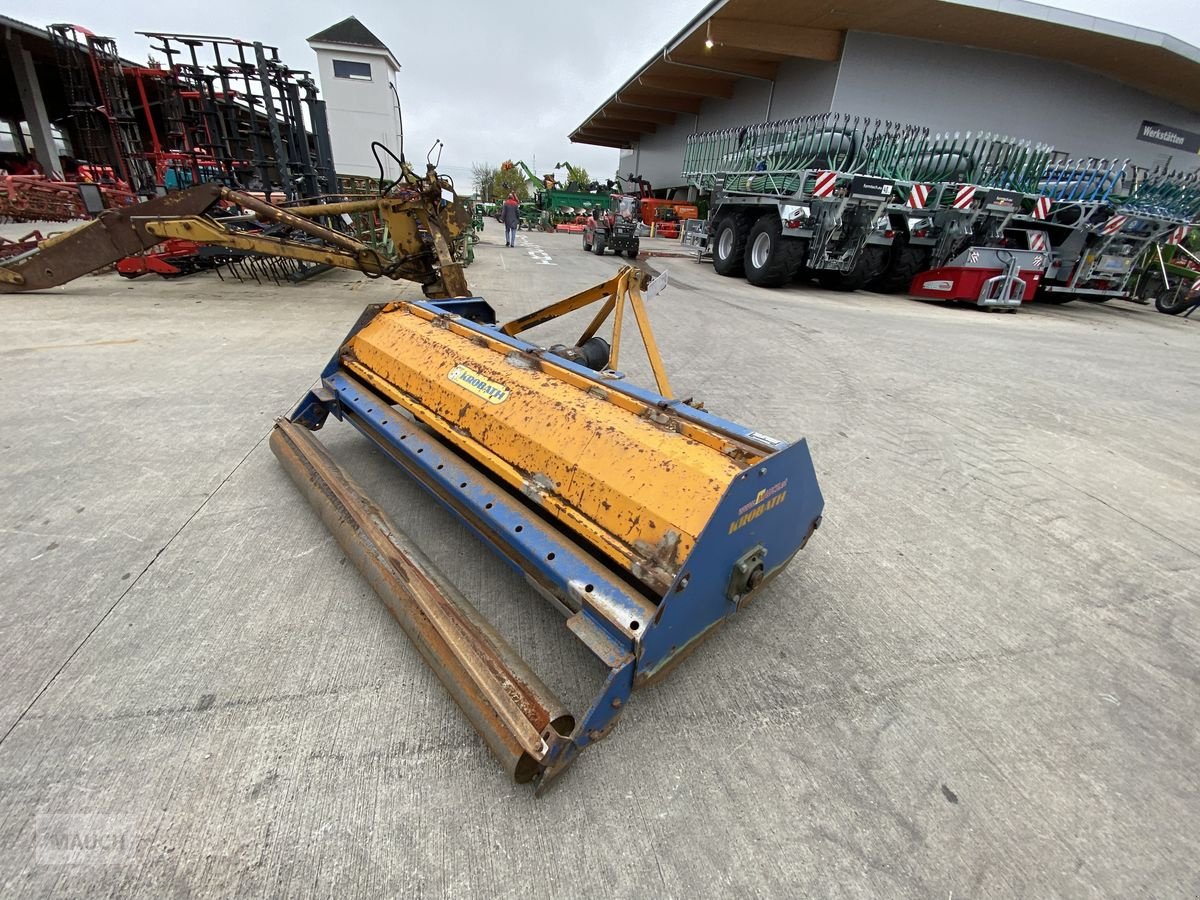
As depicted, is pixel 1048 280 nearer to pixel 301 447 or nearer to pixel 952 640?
pixel 952 640

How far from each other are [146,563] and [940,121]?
2128 cm

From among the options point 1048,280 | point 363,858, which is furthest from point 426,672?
point 1048,280

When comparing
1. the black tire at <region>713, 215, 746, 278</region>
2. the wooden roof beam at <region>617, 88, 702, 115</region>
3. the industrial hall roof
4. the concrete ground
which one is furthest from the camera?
the wooden roof beam at <region>617, 88, 702, 115</region>

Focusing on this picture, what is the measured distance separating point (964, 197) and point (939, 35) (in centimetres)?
909

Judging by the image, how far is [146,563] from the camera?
80.9 inches

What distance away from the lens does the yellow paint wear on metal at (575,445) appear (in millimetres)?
1582

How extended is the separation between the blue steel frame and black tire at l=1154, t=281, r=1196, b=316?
51.2ft

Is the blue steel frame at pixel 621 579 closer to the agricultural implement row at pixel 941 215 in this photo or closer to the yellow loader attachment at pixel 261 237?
the yellow loader attachment at pixel 261 237

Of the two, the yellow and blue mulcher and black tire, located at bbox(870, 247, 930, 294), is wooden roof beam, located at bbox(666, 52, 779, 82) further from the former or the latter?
the yellow and blue mulcher

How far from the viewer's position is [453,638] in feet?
4.84

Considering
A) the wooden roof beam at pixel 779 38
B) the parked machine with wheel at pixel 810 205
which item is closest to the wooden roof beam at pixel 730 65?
the wooden roof beam at pixel 779 38

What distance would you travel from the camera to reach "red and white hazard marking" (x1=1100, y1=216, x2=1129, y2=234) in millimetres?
9766

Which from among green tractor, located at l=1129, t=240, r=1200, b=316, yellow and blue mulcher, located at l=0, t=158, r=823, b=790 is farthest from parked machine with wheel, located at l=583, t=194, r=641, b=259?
yellow and blue mulcher, located at l=0, t=158, r=823, b=790

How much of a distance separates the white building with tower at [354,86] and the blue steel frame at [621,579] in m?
20.3
